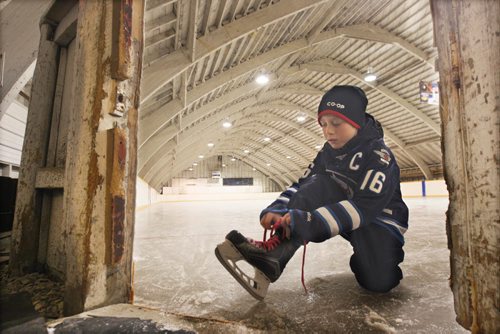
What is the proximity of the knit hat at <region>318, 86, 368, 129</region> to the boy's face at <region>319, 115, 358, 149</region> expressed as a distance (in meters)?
0.03

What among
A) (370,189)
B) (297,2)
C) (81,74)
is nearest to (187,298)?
(370,189)

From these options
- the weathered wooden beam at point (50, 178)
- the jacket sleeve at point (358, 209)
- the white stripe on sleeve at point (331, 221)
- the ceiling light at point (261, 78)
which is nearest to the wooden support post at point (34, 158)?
the weathered wooden beam at point (50, 178)

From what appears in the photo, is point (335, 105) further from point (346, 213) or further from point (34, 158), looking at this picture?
point (34, 158)

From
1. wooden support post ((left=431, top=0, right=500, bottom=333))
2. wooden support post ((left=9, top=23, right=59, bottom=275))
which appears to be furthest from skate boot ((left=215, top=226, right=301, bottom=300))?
wooden support post ((left=9, top=23, right=59, bottom=275))

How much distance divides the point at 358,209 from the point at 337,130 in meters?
0.56

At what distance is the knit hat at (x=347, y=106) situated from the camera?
164 cm

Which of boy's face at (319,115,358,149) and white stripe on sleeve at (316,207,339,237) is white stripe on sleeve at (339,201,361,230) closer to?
white stripe on sleeve at (316,207,339,237)

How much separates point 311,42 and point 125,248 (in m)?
10.7

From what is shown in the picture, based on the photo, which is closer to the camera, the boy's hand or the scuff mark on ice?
the scuff mark on ice

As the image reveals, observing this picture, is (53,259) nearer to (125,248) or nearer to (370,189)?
(125,248)

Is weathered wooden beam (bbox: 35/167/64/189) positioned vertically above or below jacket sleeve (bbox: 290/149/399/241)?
above

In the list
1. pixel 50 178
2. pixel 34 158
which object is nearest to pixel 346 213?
pixel 50 178

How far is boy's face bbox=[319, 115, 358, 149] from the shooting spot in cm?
166

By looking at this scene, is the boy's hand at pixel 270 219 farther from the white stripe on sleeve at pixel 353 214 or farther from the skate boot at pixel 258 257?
the white stripe on sleeve at pixel 353 214
